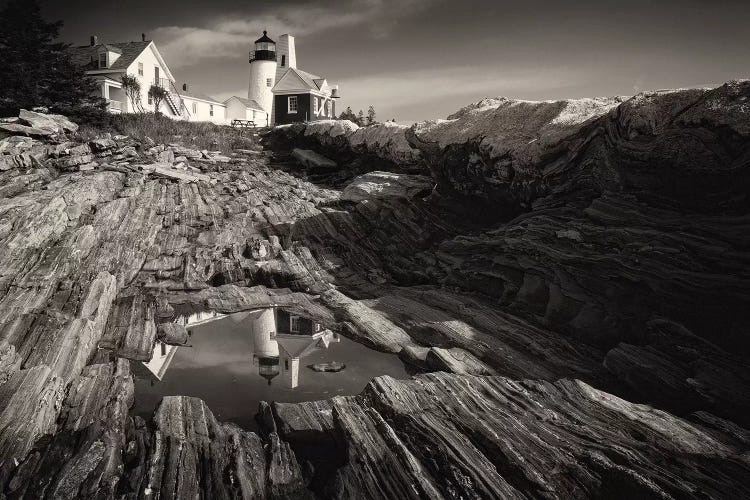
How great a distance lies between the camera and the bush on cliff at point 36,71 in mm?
29453

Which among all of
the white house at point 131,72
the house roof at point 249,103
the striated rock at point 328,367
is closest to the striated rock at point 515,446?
the striated rock at point 328,367

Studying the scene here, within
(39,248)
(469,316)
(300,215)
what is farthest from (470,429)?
(300,215)

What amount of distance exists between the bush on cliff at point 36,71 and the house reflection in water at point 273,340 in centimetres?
2515

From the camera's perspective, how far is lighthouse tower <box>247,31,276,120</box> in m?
63.5

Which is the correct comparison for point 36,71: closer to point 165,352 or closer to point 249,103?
point 165,352

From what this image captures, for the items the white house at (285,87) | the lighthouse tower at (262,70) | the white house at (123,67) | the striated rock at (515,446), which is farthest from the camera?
the lighthouse tower at (262,70)

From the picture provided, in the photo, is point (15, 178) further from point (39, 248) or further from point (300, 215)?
point (300, 215)

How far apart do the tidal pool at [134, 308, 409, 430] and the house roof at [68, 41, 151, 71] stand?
4524 centimetres

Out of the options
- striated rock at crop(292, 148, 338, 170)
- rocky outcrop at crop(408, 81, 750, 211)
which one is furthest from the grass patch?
rocky outcrop at crop(408, 81, 750, 211)

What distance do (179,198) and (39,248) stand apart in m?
8.44

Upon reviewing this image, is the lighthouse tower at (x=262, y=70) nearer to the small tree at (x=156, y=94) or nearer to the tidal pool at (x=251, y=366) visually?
the small tree at (x=156, y=94)

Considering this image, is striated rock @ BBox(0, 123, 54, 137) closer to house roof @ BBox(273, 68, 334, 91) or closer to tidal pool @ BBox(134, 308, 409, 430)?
tidal pool @ BBox(134, 308, 409, 430)

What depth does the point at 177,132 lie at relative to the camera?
3903 centimetres

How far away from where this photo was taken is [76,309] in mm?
12281
